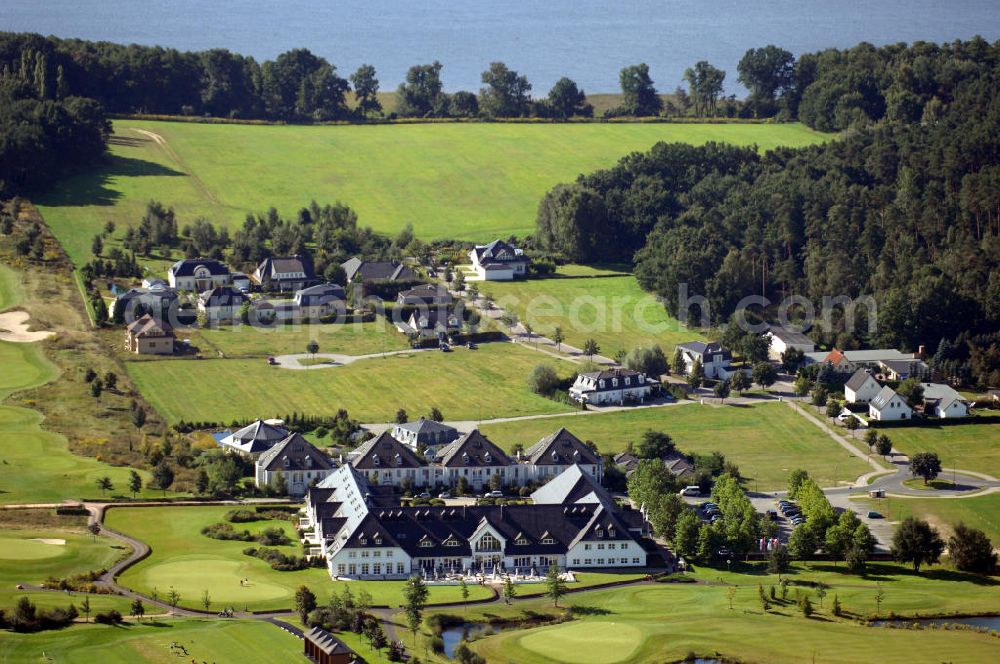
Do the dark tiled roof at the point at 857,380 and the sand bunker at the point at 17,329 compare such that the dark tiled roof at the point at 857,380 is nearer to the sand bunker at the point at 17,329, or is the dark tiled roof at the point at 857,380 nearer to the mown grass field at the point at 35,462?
the mown grass field at the point at 35,462

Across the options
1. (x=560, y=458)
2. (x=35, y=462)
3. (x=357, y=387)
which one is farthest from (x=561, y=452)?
(x=35, y=462)

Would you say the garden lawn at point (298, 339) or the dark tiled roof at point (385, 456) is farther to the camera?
the garden lawn at point (298, 339)

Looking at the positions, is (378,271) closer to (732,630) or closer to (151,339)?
(151,339)

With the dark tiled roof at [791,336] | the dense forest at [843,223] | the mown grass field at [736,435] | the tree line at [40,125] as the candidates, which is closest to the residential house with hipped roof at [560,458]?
the mown grass field at [736,435]

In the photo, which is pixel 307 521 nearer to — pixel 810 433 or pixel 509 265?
pixel 810 433

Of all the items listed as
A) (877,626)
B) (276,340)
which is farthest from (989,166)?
(877,626)
